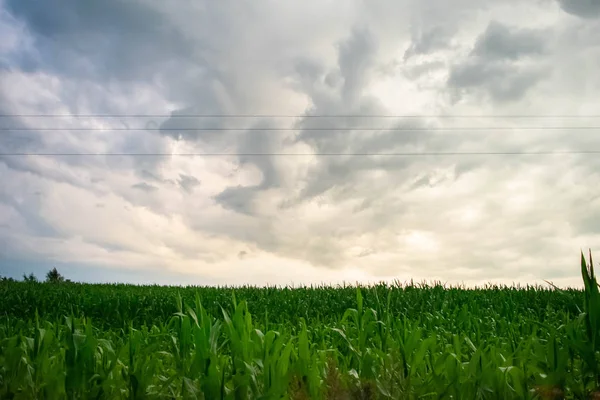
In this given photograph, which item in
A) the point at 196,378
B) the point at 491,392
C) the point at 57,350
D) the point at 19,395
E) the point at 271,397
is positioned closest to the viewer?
the point at 271,397

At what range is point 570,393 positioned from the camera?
10.7 ft

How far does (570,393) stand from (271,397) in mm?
1790

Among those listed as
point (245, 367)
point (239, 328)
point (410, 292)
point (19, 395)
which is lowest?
point (19, 395)

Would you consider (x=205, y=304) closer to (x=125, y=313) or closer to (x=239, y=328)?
(x=125, y=313)

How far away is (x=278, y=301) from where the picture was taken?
13641 mm

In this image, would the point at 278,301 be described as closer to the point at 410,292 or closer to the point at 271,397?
the point at 410,292

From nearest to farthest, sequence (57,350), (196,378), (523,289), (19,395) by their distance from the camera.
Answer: (196,378) < (19,395) < (57,350) < (523,289)

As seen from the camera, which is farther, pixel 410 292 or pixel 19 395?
pixel 410 292

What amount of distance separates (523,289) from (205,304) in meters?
8.48

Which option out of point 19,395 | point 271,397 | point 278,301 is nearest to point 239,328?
point 271,397

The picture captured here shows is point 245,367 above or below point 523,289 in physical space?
below

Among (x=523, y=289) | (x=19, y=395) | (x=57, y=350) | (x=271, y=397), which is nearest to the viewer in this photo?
(x=271, y=397)

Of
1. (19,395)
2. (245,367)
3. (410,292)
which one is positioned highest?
(410,292)

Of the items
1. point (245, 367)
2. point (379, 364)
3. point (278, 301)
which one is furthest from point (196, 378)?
point (278, 301)
